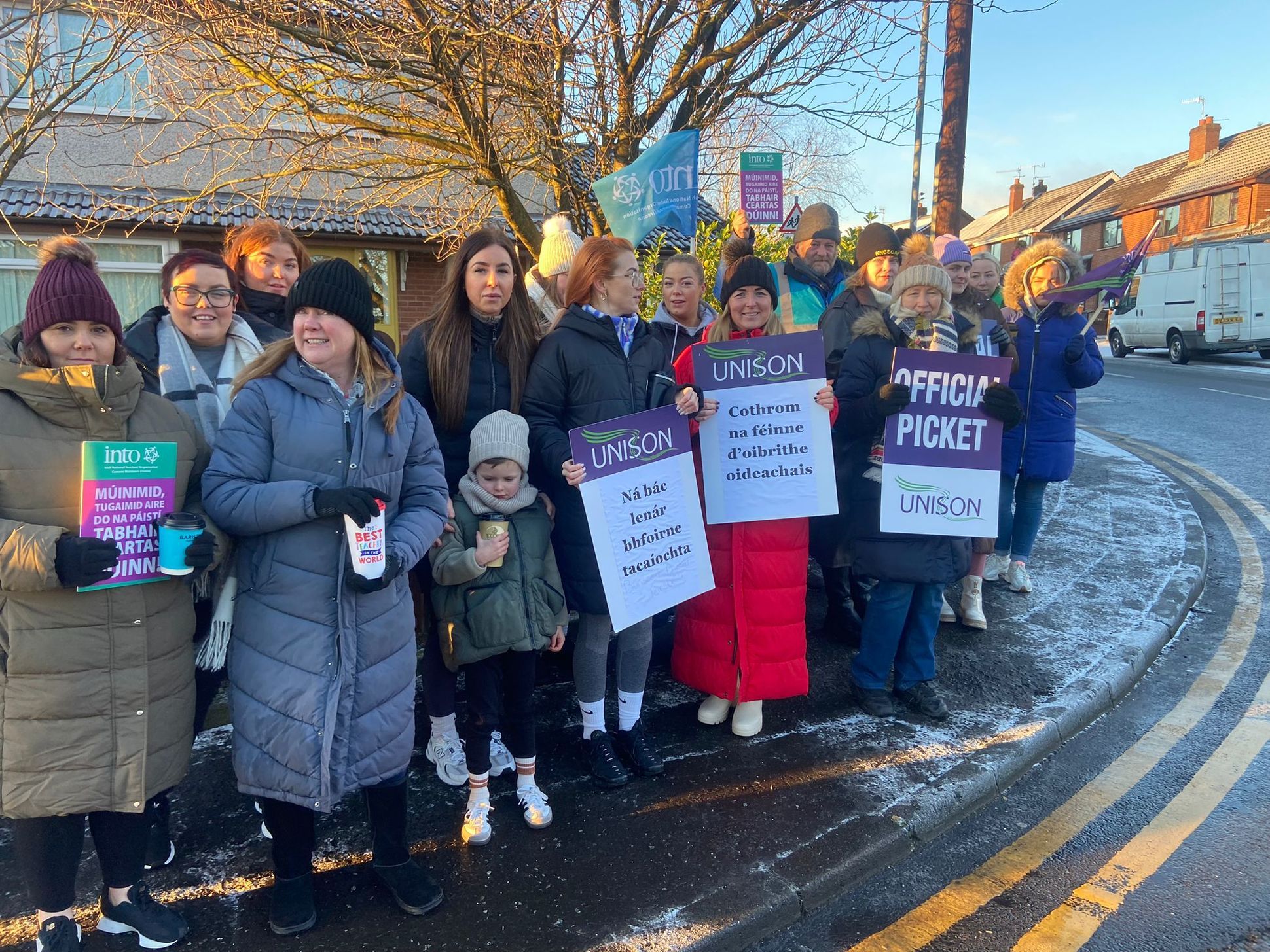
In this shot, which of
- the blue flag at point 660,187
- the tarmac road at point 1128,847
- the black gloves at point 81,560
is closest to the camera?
the black gloves at point 81,560

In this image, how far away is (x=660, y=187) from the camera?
16.0ft

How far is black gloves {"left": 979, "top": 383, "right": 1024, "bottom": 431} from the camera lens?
3670 millimetres

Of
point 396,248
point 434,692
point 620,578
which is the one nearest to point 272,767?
point 434,692

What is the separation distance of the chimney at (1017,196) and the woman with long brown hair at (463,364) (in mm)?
67028

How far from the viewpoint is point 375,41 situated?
6.41 m

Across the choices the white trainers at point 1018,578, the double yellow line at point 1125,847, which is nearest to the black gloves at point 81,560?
the double yellow line at point 1125,847

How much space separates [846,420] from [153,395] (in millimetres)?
2817

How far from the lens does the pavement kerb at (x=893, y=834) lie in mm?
2480

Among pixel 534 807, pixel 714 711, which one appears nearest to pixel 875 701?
pixel 714 711

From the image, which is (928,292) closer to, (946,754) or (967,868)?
(946,754)

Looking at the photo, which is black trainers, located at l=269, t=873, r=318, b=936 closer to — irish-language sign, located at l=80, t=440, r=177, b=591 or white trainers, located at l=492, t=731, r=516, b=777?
white trainers, located at l=492, t=731, r=516, b=777

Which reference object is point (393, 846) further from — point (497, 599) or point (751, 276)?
point (751, 276)

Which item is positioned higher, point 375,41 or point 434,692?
point 375,41

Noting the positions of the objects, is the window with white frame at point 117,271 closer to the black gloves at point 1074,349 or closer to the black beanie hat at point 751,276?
the black beanie hat at point 751,276
